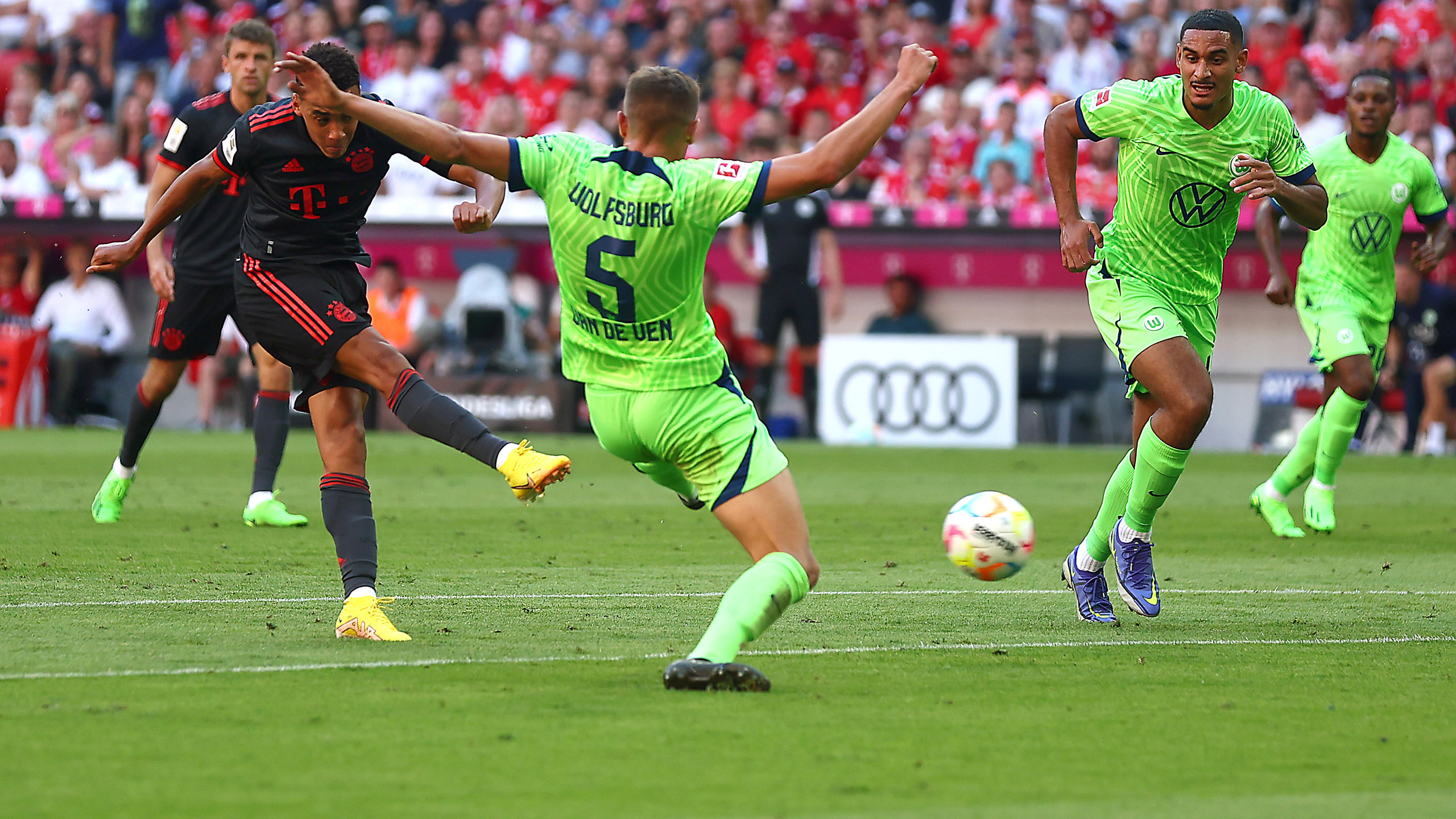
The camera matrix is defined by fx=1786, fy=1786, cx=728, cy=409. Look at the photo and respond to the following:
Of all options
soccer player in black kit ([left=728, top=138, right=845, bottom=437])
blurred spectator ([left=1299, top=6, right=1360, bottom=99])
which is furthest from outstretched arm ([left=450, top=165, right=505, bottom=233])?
blurred spectator ([left=1299, top=6, right=1360, bottom=99])

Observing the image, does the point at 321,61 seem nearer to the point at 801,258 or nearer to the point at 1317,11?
the point at 801,258

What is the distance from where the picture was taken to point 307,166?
20.6ft

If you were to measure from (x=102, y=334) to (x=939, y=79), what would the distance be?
956 cm

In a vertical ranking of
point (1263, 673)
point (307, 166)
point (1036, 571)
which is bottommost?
point (1036, 571)

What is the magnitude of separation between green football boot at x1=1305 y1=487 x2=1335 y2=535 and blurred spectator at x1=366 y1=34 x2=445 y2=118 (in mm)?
13215

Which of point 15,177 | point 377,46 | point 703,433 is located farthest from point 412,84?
point 703,433

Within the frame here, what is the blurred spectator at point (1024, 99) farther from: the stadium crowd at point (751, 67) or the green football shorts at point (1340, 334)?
the green football shorts at point (1340, 334)

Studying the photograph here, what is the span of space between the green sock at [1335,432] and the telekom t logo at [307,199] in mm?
5849

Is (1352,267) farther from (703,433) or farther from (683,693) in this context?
(683,693)

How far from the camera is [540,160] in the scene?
4.93 metres

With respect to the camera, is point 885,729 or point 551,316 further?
point 551,316

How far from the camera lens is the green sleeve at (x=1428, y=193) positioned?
9.85 metres

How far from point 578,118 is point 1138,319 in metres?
12.9

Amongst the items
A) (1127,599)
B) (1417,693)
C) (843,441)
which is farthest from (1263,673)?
(843,441)
